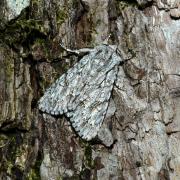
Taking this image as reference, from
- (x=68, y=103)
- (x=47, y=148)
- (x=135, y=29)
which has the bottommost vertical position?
(x=47, y=148)

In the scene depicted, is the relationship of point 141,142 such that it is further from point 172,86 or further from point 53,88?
point 53,88

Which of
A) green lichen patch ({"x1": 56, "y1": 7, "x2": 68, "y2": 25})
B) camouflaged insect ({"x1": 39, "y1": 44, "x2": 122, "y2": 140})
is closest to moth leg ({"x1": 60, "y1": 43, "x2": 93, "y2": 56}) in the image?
camouflaged insect ({"x1": 39, "y1": 44, "x2": 122, "y2": 140})

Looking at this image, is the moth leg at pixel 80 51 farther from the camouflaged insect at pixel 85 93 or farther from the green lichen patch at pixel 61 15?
the green lichen patch at pixel 61 15

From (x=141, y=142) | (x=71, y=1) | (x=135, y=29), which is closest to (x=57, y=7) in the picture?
(x=71, y=1)

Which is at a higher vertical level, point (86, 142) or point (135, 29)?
point (135, 29)

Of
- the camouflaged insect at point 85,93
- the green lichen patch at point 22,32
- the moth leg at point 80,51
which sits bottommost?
the camouflaged insect at point 85,93

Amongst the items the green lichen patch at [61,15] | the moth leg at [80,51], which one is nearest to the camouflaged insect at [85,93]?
the moth leg at [80,51]
